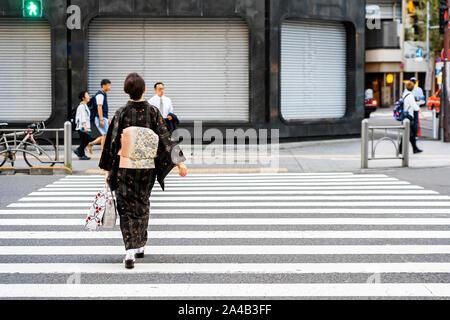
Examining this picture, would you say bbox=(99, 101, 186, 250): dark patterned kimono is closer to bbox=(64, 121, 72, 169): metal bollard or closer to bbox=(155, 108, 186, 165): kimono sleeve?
bbox=(155, 108, 186, 165): kimono sleeve

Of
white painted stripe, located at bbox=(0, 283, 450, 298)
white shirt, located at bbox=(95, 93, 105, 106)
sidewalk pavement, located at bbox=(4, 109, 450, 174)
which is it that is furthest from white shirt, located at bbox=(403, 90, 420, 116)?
white painted stripe, located at bbox=(0, 283, 450, 298)

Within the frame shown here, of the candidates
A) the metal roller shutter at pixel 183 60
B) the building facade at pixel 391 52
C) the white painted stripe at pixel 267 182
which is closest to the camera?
the white painted stripe at pixel 267 182

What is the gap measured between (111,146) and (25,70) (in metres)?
14.9

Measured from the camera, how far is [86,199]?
1098cm

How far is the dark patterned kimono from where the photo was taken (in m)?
6.34

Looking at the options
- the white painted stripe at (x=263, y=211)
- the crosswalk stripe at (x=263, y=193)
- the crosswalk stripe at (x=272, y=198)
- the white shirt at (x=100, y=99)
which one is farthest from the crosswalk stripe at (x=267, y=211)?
the white shirt at (x=100, y=99)

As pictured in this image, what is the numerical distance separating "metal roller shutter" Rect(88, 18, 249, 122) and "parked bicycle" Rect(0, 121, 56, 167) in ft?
18.7

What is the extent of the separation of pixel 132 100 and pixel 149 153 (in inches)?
20.9

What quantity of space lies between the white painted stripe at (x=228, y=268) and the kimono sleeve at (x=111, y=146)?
98cm

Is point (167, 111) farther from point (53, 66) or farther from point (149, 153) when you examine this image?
point (149, 153)

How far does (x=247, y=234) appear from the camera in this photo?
804 centimetres

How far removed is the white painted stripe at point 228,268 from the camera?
625 centimetres

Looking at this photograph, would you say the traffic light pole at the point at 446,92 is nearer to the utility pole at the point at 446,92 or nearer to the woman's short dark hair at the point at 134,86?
the utility pole at the point at 446,92

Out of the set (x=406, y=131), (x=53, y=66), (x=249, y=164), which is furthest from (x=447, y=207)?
(x=53, y=66)
